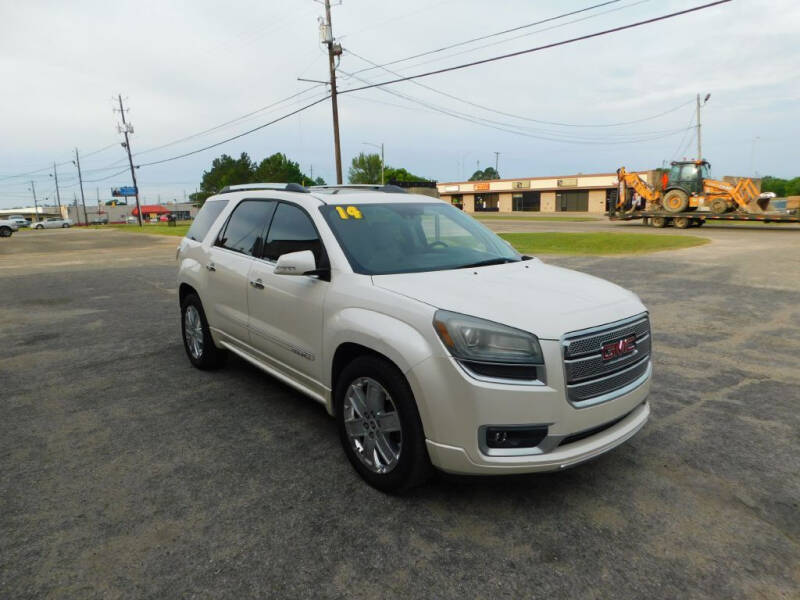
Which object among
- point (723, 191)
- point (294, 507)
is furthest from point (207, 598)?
point (723, 191)

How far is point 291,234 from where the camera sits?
393cm

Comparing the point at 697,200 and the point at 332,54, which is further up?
the point at 332,54

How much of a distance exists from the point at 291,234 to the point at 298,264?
69cm

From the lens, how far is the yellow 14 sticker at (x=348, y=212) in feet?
12.4

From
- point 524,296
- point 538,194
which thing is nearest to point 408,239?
point 524,296

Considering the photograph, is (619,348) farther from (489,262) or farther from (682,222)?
(682,222)

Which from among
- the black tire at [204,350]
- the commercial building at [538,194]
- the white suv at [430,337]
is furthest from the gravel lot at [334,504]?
the commercial building at [538,194]

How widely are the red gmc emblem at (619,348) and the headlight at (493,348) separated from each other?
1.55ft

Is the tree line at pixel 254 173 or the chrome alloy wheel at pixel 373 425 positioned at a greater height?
the tree line at pixel 254 173

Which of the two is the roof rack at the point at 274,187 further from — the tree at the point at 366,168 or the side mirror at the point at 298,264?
the tree at the point at 366,168

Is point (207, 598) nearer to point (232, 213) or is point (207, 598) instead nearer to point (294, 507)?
point (294, 507)

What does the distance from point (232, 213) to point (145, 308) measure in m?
4.89

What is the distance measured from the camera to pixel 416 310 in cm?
279

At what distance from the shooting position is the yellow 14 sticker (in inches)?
149
